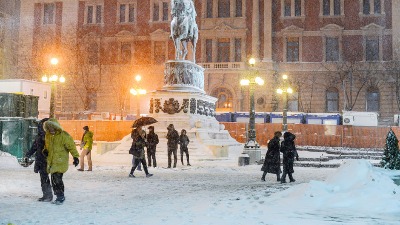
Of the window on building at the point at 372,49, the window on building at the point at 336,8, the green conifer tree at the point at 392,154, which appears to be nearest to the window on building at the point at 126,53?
the window on building at the point at 336,8

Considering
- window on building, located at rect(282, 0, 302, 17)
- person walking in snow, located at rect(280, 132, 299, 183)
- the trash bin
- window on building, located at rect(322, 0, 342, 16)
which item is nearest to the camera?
person walking in snow, located at rect(280, 132, 299, 183)

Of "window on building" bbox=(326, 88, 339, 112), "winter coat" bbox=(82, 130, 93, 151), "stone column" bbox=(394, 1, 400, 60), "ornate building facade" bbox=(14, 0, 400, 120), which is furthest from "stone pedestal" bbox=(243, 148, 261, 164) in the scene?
"stone column" bbox=(394, 1, 400, 60)

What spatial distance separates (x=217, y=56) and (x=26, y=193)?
38.3 meters

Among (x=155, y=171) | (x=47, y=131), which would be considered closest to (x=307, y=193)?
(x=47, y=131)

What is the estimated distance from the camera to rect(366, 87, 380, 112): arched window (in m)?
43.6

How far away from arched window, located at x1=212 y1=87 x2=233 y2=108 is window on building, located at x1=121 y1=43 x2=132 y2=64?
35.0 ft

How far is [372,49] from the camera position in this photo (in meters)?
44.3

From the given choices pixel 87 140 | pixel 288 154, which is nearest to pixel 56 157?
pixel 288 154

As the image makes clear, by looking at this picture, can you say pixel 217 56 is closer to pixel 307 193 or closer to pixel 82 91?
pixel 82 91

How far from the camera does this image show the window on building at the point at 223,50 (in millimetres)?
46872

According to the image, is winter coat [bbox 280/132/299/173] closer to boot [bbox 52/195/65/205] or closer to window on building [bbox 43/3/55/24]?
boot [bbox 52/195/65/205]

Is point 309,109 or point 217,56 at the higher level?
point 217,56

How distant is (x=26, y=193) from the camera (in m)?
9.77

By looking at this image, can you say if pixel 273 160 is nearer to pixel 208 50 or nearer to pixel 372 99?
pixel 372 99
